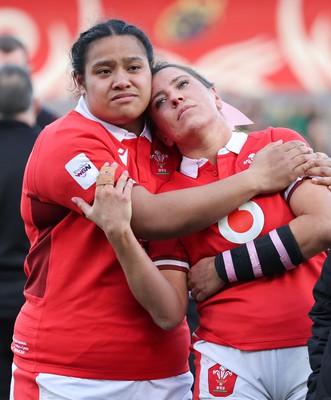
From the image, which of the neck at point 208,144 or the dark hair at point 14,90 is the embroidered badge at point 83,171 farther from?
the dark hair at point 14,90

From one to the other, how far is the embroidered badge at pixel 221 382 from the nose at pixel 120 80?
1.01 m

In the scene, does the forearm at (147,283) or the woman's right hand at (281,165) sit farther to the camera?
the woman's right hand at (281,165)

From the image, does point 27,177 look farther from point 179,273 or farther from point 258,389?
point 258,389

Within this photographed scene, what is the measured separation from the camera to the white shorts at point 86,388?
287 centimetres

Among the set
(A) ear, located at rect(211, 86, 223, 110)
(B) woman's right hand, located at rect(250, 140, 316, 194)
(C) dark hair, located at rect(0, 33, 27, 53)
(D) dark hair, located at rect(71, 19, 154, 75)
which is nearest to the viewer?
(B) woman's right hand, located at rect(250, 140, 316, 194)

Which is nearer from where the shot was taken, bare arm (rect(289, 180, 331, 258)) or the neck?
bare arm (rect(289, 180, 331, 258))

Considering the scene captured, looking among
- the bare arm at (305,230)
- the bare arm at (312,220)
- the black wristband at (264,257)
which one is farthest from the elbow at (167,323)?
the bare arm at (312,220)

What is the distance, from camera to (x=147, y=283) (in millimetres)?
2779

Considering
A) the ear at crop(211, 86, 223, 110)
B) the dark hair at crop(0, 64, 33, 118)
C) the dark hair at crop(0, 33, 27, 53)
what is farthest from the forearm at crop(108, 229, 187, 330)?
the dark hair at crop(0, 33, 27, 53)

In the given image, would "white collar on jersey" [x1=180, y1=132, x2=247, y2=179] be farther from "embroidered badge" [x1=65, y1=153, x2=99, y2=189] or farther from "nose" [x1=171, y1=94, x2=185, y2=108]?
"embroidered badge" [x1=65, y1=153, x2=99, y2=189]

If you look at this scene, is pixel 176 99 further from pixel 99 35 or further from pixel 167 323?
pixel 167 323

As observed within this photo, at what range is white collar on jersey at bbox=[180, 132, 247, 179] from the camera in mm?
3035

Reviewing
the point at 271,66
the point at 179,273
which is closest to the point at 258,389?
the point at 179,273

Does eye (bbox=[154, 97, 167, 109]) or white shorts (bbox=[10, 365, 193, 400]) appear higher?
eye (bbox=[154, 97, 167, 109])
